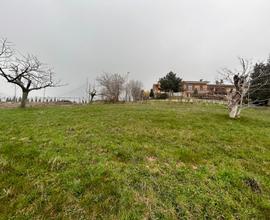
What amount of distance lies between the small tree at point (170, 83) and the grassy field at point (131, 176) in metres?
35.8

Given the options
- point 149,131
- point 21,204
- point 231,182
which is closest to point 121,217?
point 21,204

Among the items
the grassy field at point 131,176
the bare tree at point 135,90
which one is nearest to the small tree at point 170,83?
the bare tree at point 135,90

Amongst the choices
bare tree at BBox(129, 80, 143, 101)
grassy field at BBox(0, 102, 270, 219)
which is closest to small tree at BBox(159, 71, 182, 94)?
bare tree at BBox(129, 80, 143, 101)

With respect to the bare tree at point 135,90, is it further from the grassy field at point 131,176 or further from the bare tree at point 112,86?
the grassy field at point 131,176

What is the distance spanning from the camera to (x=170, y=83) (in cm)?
4250

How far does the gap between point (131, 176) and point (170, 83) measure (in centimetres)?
3955

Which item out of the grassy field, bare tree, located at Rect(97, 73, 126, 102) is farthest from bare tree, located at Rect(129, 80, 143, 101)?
the grassy field

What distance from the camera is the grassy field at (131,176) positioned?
3566 mm

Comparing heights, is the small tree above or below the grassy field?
above

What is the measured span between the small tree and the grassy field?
1409 inches

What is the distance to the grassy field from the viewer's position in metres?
3.57

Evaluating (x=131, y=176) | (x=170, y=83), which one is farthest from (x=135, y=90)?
(x=131, y=176)

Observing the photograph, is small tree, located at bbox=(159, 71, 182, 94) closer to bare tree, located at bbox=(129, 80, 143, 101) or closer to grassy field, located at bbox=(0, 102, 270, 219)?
bare tree, located at bbox=(129, 80, 143, 101)

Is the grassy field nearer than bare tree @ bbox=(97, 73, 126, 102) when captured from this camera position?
Yes
